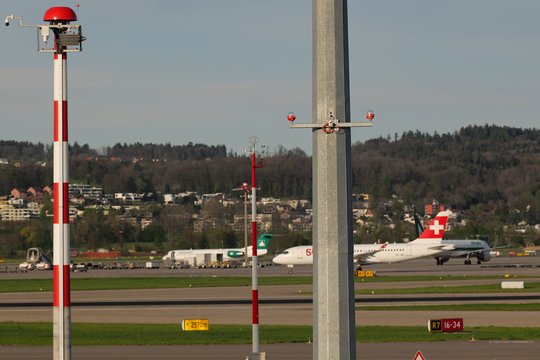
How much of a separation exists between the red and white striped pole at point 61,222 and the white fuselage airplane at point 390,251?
4488 inches

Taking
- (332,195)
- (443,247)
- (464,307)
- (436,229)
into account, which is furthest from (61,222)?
(443,247)

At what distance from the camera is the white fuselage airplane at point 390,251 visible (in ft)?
467

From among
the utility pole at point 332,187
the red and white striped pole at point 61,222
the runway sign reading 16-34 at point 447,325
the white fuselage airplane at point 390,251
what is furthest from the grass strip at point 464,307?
the white fuselage airplane at point 390,251

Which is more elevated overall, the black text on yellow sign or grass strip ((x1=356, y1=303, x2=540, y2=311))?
the black text on yellow sign

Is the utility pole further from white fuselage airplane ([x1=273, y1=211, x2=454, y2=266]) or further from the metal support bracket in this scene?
white fuselage airplane ([x1=273, y1=211, x2=454, y2=266])

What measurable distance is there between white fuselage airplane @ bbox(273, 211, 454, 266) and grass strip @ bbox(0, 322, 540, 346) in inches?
3225

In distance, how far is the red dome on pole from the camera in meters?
25.0

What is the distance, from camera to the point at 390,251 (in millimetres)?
145500

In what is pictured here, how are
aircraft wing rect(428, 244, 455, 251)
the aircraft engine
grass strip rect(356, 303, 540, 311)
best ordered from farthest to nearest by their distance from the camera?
1. the aircraft engine
2. aircraft wing rect(428, 244, 455, 251)
3. grass strip rect(356, 303, 540, 311)

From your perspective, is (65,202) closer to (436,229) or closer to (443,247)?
(436,229)

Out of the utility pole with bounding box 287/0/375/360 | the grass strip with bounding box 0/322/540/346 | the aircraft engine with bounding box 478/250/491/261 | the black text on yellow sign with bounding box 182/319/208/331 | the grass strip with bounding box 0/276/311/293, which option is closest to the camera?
the utility pole with bounding box 287/0/375/360

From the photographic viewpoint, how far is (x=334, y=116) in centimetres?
1730

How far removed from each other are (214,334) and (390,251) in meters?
93.5

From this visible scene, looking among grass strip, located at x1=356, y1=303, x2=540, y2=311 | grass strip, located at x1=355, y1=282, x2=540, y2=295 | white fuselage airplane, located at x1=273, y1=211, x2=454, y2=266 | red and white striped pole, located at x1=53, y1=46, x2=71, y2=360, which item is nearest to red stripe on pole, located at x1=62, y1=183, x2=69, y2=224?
red and white striped pole, located at x1=53, y1=46, x2=71, y2=360
